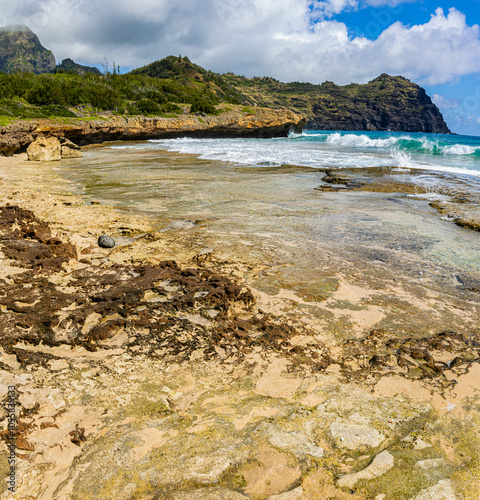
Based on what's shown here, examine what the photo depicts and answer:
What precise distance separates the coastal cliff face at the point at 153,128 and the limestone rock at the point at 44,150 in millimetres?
1817

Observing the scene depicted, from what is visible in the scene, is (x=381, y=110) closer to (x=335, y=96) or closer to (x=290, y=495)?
(x=335, y=96)

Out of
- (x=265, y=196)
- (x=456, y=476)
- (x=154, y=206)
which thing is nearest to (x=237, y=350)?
(x=456, y=476)

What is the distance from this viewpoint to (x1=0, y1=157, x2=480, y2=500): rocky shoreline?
186 centimetres

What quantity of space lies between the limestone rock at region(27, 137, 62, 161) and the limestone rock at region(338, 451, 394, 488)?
18.9 metres

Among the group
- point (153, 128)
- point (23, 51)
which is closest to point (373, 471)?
point (153, 128)

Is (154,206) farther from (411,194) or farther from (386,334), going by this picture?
(411,194)

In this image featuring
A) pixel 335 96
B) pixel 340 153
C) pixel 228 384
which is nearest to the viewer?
pixel 228 384

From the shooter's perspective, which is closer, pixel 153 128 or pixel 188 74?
pixel 153 128

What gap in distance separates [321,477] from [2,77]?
130ft

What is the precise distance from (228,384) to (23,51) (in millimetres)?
204443

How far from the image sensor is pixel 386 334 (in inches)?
133

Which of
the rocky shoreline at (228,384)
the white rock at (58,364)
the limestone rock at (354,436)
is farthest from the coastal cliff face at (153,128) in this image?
the limestone rock at (354,436)

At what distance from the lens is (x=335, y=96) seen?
145375mm

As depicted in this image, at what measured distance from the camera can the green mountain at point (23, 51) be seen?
148 m
